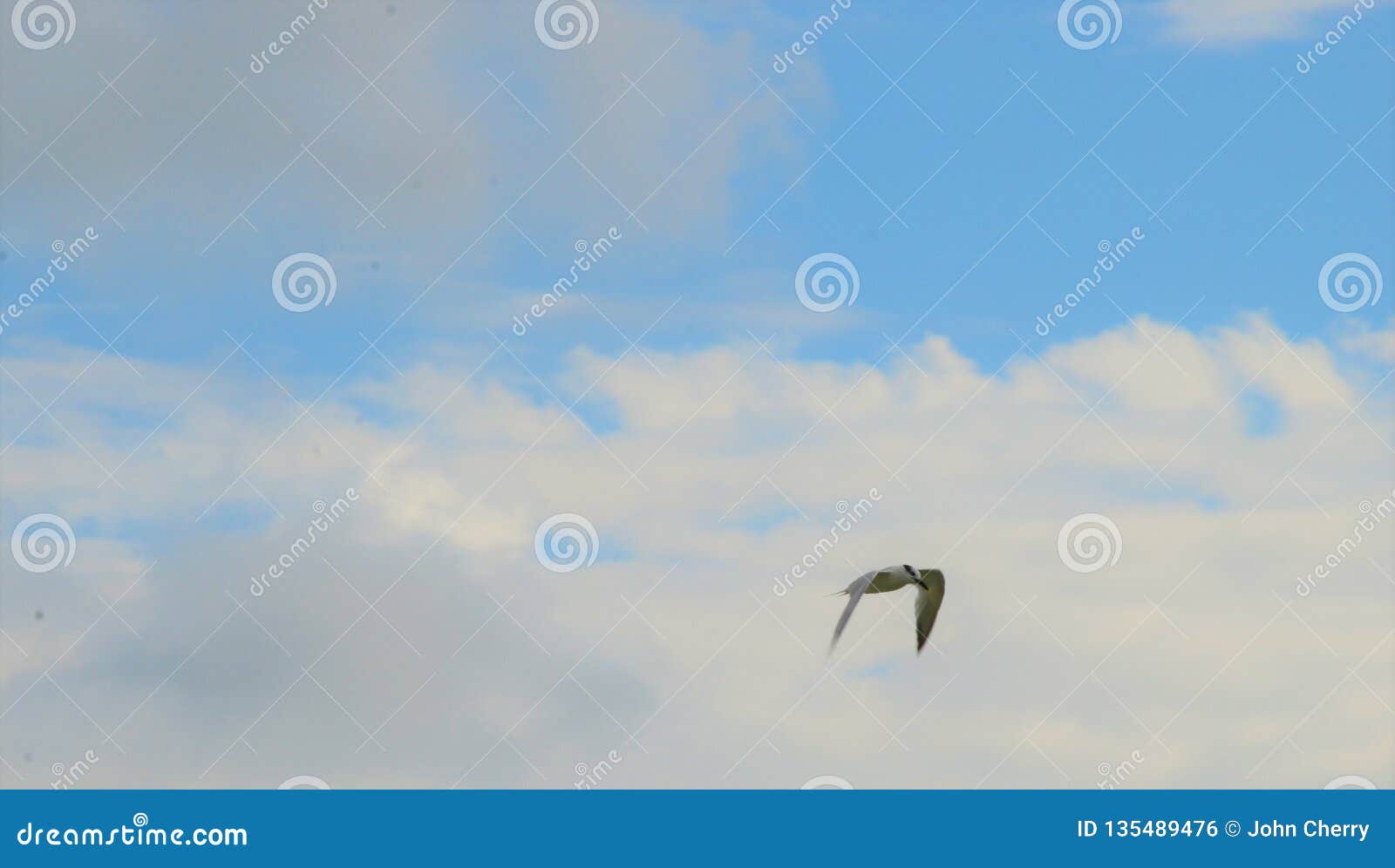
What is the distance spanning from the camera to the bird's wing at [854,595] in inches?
1576

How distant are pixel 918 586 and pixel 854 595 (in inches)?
155

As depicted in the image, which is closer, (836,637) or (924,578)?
(836,637)

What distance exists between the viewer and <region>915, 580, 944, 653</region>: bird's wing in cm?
4672

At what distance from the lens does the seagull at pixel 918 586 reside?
44950 mm

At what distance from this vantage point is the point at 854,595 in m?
43.4

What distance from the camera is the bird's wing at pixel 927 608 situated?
46.7m

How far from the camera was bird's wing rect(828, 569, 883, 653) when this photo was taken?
131 ft

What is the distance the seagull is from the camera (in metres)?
45.0

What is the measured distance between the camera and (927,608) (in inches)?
1845

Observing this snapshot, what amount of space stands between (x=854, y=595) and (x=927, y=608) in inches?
166
